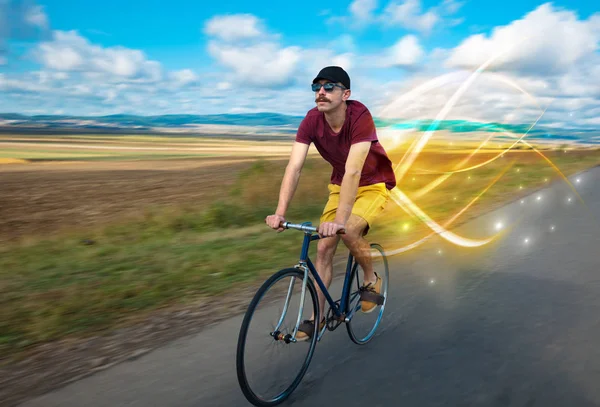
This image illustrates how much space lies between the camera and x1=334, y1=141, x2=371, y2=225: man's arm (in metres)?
3.72

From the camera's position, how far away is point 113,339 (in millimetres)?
4586

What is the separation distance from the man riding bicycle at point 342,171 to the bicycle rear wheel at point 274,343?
13cm

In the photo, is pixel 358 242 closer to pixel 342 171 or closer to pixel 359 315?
pixel 342 171

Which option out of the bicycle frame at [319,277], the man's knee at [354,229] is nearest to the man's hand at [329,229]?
the bicycle frame at [319,277]

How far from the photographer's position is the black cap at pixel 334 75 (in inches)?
145

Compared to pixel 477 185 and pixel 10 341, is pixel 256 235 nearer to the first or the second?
pixel 10 341

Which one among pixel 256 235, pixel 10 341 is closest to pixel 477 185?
pixel 256 235

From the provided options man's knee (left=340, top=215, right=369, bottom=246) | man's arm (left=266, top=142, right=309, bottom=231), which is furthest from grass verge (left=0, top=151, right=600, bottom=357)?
man's knee (left=340, top=215, right=369, bottom=246)

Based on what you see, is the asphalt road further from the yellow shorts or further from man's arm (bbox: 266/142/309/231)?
man's arm (bbox: 266/142/309/231)

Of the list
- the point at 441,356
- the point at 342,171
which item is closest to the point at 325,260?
the point at 342,171

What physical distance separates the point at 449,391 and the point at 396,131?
5.14 meters

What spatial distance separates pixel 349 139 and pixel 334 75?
0.51 meters

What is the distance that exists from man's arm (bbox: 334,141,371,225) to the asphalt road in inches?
46.2

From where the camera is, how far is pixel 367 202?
420cm
